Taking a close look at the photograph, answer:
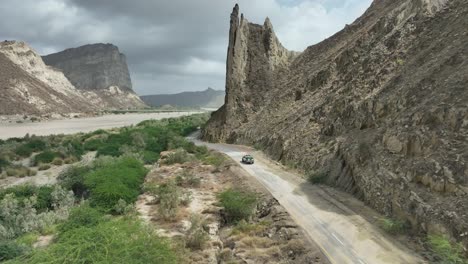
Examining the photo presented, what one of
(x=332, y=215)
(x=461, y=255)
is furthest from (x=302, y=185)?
(x=461, y=255)

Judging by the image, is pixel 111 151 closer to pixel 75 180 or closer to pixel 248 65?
pixel 75 180

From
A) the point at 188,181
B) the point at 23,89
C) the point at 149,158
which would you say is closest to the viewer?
the point at 188,181

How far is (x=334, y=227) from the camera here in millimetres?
20516

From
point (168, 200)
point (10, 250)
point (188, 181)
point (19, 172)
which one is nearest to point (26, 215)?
point (10, 250)

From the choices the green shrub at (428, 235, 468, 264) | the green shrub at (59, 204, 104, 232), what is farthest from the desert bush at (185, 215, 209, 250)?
the green shrub at (428, 235, 468, 264)

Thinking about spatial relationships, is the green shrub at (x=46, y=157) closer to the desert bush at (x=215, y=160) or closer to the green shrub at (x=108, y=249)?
the desert bush at (x=215, y=160)

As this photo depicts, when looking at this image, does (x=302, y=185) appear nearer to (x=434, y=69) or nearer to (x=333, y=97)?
(x=434, y=69)

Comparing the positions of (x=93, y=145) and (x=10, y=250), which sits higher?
(x=10, y=250)

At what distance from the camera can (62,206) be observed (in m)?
27.5

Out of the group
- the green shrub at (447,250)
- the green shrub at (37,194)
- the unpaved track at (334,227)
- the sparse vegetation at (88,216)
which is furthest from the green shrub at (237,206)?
the green shrub at (37,194)

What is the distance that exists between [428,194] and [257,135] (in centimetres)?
3521

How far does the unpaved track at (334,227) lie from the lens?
55.1 feet

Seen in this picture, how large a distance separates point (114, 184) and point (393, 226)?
17472 mm

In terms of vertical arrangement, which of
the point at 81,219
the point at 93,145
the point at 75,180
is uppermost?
the point at 81,219
